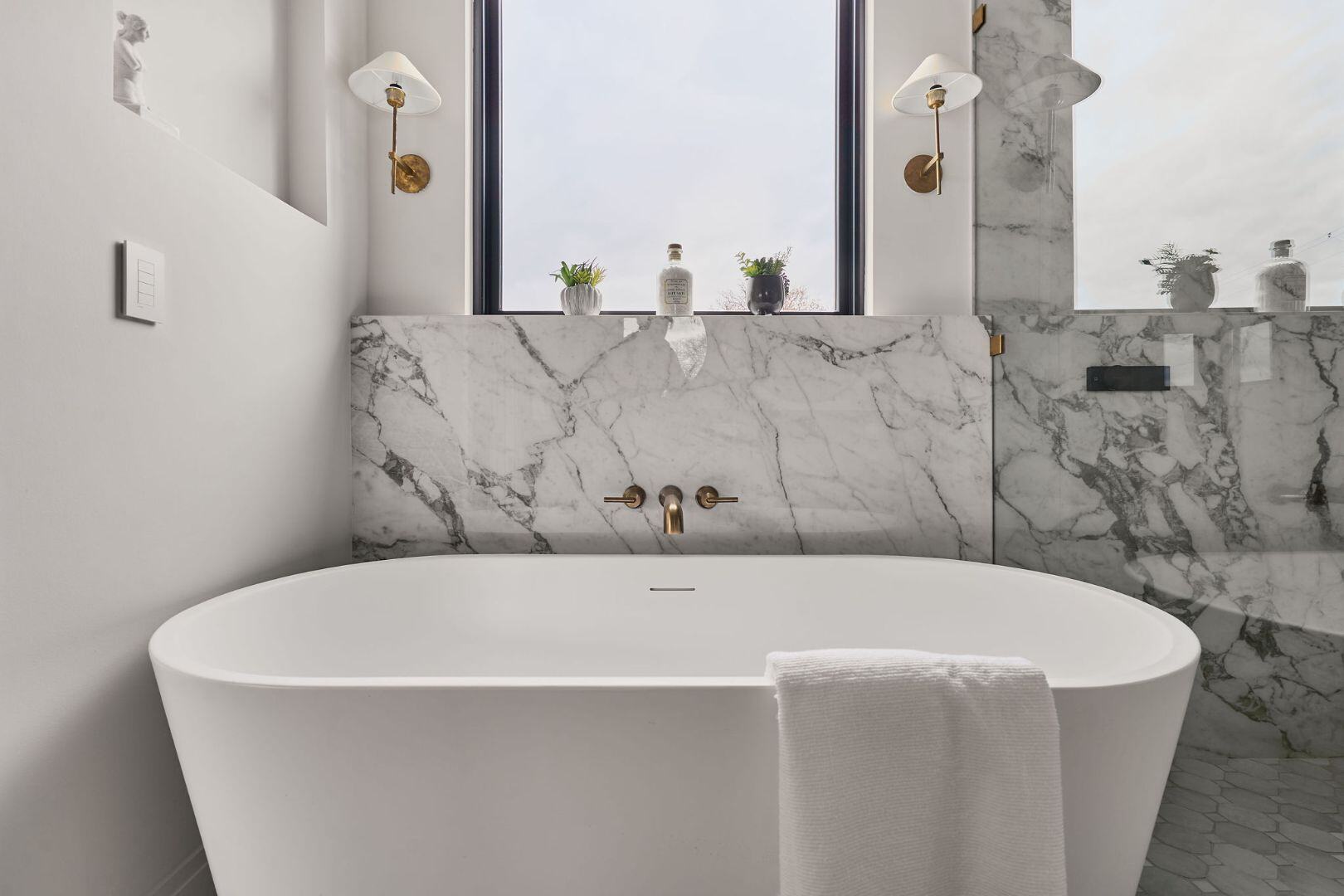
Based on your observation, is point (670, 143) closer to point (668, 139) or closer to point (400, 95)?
point (668, 139)

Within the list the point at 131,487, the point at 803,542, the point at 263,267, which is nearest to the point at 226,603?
the point at 131,487

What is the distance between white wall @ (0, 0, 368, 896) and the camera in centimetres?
82

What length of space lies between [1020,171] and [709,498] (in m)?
1.17

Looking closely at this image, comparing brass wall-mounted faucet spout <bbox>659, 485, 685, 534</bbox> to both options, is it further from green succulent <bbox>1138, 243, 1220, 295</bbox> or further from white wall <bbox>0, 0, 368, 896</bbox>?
green succulent <bbox>1138, 243, 1220, 295</bbox>

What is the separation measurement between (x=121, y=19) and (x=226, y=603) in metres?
1.03

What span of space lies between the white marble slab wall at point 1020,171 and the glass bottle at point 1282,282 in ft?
1.15

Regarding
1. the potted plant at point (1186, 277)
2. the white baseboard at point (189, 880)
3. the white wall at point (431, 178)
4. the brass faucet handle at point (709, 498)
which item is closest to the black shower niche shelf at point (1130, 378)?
the potted plant at point (1186, 277)

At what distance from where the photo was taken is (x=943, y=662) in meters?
0.79

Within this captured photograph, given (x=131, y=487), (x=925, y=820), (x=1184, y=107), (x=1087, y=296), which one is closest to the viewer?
(x=925, y=820)

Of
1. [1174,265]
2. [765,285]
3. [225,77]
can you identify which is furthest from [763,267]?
[225,77]

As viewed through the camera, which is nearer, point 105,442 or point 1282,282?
point 105,442

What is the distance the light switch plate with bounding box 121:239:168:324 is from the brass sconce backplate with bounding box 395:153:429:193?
0.87 m

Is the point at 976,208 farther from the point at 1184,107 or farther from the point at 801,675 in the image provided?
the point at 801,675

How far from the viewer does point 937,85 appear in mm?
1675
